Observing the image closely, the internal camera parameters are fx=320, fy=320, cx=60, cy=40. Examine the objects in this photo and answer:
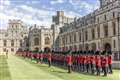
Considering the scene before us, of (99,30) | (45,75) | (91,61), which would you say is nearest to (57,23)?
(99,30)

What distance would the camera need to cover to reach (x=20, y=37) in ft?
520

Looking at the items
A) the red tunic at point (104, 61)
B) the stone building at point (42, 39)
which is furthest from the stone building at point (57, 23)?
the red tunic at point (104, 61)

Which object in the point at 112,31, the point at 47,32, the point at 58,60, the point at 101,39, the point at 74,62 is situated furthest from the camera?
the point at 47,32

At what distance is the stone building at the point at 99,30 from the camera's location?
245ft

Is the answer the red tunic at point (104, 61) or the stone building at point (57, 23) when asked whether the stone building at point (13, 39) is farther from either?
the red tunic at point (104, 61)

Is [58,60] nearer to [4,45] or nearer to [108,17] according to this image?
[108,17]

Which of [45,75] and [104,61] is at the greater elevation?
[104,61]

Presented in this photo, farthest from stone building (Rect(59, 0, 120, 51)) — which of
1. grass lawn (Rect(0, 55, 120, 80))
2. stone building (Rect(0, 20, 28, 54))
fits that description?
stone building (Rect(0, 20, 28, 54))

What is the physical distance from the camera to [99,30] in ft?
277

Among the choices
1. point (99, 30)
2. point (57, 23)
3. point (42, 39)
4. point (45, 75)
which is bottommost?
point (45, 75)

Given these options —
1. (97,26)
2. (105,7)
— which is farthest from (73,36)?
(105,7)

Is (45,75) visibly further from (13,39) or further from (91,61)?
(13,39)

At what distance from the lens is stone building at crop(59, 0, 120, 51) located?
74.8 meters

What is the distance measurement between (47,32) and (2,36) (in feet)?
94.0
